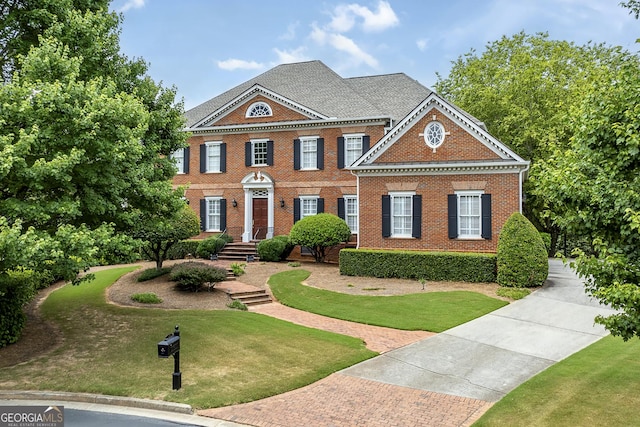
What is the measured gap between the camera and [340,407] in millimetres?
8195

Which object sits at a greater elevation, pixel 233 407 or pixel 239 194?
pixel 239 194

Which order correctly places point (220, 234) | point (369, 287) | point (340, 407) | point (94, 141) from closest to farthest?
point (340, 407), point (94, 141), point (369, 287), point (220, 234)

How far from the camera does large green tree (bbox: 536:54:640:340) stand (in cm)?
604

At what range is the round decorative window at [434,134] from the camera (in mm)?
21094

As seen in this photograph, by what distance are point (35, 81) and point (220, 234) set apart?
A: 750 inches

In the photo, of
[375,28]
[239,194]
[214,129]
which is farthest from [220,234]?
[375,28]

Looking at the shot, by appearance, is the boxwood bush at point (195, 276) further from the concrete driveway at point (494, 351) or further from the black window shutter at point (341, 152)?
the black window shutter at point (341, 152)

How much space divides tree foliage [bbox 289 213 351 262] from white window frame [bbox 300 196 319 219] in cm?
289

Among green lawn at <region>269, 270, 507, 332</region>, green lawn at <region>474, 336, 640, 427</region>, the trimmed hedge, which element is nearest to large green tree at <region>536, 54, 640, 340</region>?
green lawn at <region>474, 336, 640, 427</region>

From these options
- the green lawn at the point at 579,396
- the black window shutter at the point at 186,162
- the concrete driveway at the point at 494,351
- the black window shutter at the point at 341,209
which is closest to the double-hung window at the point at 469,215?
the concrete driveway at the point at 494,351

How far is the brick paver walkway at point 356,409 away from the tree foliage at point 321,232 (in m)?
14.2

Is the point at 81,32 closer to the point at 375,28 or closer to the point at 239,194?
the point at 375,28

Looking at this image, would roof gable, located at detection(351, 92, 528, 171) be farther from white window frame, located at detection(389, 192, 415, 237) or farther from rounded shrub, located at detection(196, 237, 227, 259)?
rounded shrub, located at detection(196, 237, 227, 259)

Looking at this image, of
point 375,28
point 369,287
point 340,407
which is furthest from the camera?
point 375,28
